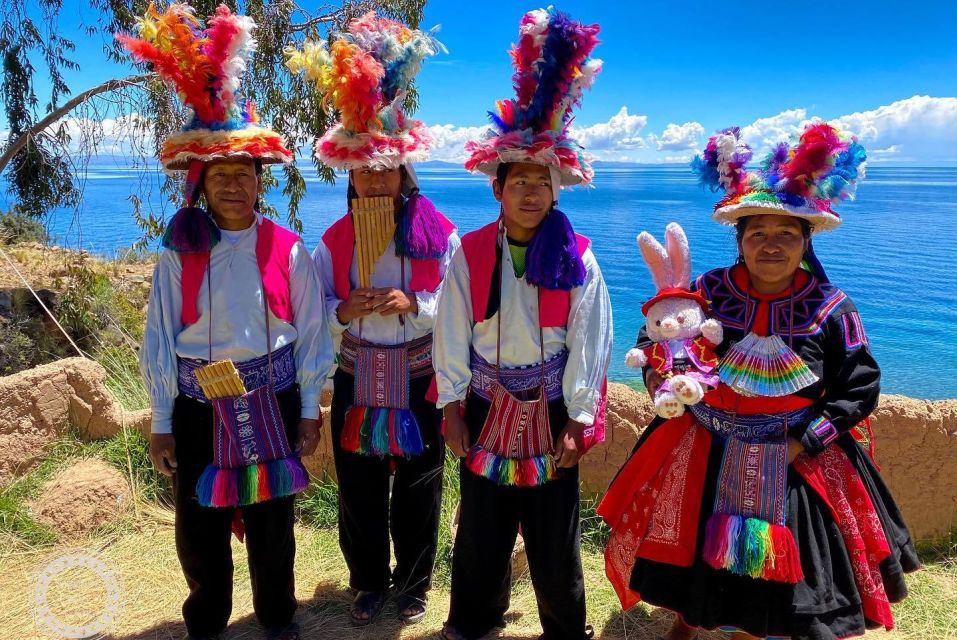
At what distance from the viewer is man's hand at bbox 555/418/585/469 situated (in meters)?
2.60

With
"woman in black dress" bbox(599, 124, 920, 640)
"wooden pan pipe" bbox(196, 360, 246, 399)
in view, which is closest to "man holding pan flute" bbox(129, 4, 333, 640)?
"wooden pan pipe" bbox(196, 360, 246, 399)

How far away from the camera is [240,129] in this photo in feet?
8.98

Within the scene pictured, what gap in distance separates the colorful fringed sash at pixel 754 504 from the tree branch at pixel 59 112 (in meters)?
7.27

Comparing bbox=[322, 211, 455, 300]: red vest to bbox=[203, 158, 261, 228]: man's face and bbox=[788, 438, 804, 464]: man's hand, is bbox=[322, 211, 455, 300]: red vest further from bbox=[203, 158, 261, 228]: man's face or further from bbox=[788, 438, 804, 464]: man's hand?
bbox=[788, 438, 804, 464]: man's hand

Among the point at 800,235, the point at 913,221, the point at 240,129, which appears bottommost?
the point at 913,221

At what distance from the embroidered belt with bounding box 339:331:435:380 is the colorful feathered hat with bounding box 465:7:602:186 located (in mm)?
863

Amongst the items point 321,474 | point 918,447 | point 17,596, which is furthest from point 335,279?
point 918,447

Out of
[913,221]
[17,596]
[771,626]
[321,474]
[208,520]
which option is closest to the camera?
[771,626]

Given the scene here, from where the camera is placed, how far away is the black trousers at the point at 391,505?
311 centimetres

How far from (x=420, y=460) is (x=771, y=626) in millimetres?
1541

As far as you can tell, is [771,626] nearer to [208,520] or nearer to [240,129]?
[208,520]

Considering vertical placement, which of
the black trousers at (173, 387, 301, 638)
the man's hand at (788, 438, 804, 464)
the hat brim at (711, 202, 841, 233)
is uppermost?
the hat brim at (711, 202, 841, 233)

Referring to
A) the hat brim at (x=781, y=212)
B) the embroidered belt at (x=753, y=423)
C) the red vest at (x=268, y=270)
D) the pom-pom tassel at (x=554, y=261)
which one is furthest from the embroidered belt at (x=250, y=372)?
the hat brim at (x=781, y=212)

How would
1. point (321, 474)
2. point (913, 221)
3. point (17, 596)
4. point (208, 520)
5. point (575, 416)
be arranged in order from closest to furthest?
point (575, 416)
point (208, 520)
point (17, 596)
point (321, 474)
point (913, 221)
